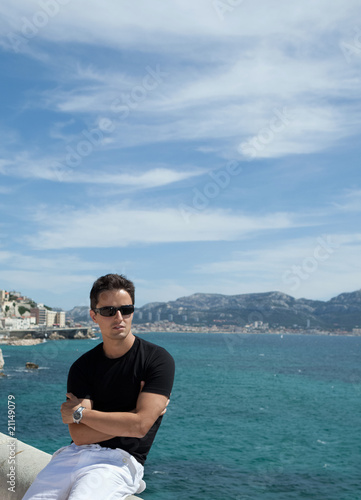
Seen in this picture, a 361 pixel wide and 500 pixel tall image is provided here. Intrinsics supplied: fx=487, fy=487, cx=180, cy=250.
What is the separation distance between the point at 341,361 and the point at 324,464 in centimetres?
8983

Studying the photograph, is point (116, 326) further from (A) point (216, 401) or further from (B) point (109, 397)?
(A) point (216, 401)

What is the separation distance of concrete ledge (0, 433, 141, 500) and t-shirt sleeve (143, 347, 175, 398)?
4.26 feet

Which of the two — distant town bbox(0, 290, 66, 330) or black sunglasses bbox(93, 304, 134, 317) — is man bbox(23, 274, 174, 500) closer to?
black sunglasses bbox(93, 304, 134, 317)

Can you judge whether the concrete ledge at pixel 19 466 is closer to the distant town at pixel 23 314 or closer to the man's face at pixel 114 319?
the man's face at pixel 114 319

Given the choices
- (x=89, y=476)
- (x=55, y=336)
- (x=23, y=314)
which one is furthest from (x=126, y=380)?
(x=23, y=314)

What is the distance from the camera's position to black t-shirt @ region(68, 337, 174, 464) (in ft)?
11.3

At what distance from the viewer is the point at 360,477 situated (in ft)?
103

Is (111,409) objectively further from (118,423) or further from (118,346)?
(118,346)

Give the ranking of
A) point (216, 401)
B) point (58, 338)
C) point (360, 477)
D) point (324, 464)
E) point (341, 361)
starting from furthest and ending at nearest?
point (58, 338)
point (341, 361)
point (216, 401)
point (324, 464)
point (360, 477)

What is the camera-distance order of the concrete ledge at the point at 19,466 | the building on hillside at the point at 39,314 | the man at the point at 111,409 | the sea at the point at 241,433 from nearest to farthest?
the man at the point at 111,409, the concrete ledge at the point at 19,466, the sea at the point at 241,433, the building on hillside at the point at 39,314

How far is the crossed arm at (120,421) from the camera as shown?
330 cm

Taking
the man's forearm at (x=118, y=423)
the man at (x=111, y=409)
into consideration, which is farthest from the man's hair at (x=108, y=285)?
the man's forearm at (x=118, y=423)

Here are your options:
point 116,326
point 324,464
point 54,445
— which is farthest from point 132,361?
point 324,464

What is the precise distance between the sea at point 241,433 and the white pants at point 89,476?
1312 cm
